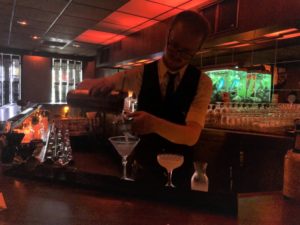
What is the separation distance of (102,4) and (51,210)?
3102mm

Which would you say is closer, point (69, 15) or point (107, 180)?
point (107, 180)

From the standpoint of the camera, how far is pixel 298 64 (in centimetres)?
368

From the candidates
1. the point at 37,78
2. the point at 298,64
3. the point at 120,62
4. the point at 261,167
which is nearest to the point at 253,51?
the point at 298,64

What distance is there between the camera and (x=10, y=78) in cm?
782

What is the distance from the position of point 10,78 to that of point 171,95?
794cm

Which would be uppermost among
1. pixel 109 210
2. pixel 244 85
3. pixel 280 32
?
pixel 280 32

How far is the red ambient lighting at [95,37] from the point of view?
202 inches

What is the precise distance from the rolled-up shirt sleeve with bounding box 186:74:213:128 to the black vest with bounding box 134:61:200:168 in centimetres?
2

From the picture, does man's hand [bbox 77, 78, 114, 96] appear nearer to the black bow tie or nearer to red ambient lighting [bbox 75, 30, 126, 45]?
the black bow tie

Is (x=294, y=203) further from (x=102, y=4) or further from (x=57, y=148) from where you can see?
(x=102, y=4)

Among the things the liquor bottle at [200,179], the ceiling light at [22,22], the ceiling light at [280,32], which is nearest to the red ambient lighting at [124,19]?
the ceiling light at [22,22]

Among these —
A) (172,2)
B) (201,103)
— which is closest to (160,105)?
(201,103)

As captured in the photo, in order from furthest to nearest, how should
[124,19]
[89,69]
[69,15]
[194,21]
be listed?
1. [89,69]
2. [124,19]
3. [69,15]
4. [194,21]

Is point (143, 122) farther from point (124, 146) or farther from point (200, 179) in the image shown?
point (200, 179)
